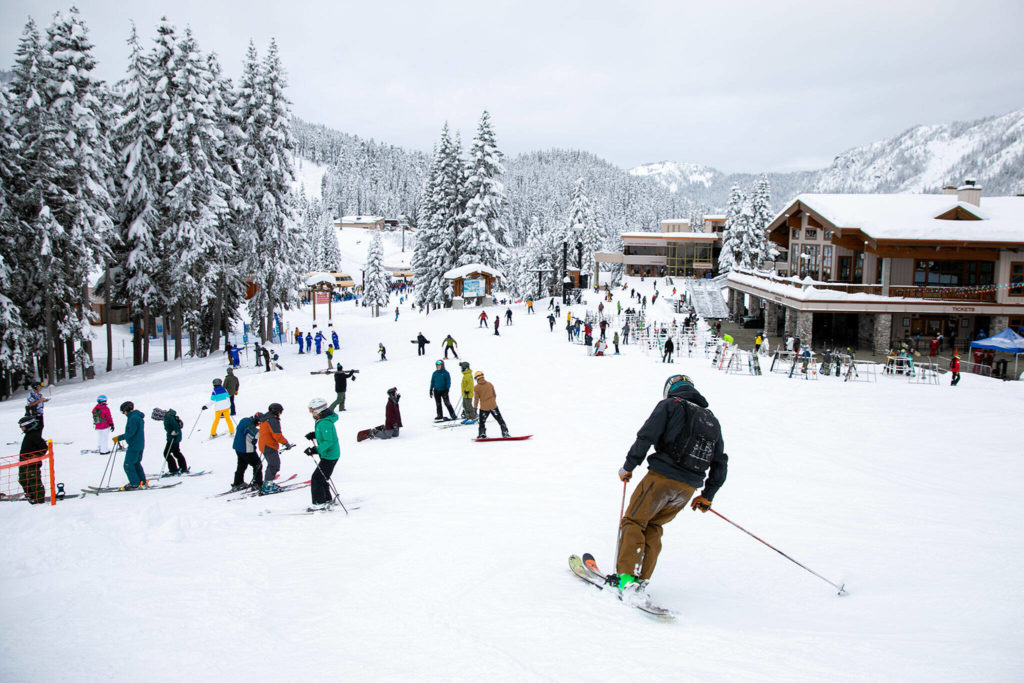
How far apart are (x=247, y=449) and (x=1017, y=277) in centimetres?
3679

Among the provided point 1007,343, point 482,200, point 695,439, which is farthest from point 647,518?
point 482,200

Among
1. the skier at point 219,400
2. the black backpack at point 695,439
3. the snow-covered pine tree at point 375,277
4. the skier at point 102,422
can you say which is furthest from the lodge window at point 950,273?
the snow-covered pine tree at point 375,277

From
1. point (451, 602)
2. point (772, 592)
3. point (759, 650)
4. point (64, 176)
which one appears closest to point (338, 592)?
point (451, 602)

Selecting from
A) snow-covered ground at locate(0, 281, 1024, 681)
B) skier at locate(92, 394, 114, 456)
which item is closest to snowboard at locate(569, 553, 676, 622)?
snow-covered ground at locate(0, 281, 1024, 681)

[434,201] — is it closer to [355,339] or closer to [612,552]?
[355,339]

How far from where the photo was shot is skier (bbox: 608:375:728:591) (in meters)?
4.80

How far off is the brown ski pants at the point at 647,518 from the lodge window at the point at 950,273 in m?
33.4

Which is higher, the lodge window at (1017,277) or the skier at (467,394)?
the lodge window at (1017,277)

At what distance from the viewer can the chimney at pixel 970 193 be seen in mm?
32156

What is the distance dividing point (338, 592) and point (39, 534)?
429cm

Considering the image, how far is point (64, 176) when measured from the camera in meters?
25.2

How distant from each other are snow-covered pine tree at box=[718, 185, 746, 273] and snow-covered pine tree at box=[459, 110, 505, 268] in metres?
26.8

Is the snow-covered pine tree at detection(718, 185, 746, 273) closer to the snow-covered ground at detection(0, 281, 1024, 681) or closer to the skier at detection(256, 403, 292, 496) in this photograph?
the snow-covered ground at detection(0, 281, 1024, 681)

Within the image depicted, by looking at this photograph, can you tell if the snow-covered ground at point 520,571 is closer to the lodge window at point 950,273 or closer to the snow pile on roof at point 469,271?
the lodge window at point 950,273
